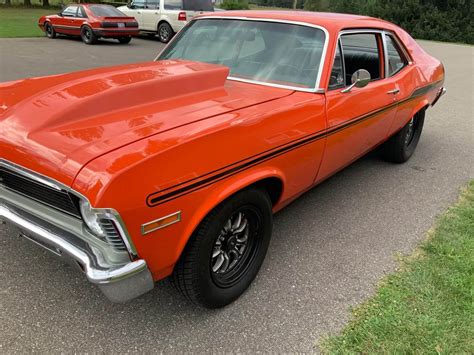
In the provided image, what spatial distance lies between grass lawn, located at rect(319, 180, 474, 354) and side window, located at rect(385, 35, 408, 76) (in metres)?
1.85

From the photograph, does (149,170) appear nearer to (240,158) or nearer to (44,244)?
(240,158)

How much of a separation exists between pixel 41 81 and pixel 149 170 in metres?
1.55

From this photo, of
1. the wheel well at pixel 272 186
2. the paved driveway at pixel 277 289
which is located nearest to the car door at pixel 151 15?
the paved driveway at pixel 277 289

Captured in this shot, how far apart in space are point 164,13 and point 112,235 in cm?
1463

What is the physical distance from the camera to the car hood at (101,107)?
1.98 m

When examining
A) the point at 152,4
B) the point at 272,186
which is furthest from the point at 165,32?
the point at 272,186

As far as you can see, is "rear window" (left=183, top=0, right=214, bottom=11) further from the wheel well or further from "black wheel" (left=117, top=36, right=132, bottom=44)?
the wheel well

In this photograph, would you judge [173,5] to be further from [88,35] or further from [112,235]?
[112,235]

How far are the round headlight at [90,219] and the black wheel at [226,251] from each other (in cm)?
47

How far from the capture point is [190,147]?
2.04 metres

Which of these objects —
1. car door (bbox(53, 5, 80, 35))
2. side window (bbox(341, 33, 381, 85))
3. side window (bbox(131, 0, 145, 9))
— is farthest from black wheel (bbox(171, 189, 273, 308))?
side window (bbox(131, 0, 145, 9))

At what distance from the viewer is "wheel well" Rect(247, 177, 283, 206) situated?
257 centimetres

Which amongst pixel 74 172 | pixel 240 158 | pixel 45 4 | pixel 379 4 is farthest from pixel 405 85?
pixel 45 4

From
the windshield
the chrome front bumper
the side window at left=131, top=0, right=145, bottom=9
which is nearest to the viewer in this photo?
the chrome front bumper
